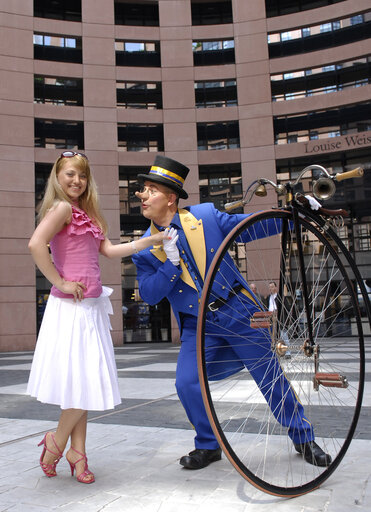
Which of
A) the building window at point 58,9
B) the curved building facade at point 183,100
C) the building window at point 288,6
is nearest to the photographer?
the curved building facade at point 183,100

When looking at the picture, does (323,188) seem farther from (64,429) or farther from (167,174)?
(64,429)

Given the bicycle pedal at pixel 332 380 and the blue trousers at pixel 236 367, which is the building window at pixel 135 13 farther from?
the bicycle pedal at pixel 332 380

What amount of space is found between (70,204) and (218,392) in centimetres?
368

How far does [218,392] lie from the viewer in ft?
20.0

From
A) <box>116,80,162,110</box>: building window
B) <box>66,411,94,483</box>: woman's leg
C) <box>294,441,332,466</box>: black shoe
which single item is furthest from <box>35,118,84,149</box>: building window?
<box>294,441,332,466</box>: black shoe

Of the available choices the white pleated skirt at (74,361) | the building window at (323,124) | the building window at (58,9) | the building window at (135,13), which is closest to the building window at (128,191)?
the building window at (323,124)

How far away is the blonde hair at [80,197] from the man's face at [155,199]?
0.36m

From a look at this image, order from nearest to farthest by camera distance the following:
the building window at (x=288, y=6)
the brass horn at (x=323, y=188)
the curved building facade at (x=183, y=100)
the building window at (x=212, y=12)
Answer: the brass horn at (x=323, y=188)
the curved building facade at (x=183, y=100)
the building window at (x=288, y=6)
the building window at (x=212, y=12)

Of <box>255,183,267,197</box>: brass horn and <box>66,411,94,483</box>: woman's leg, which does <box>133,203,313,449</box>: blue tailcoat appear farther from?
<box>66,411,94,483</box>: woman's leg

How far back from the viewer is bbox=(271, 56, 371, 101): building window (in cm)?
2262

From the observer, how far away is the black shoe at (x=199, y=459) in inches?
127

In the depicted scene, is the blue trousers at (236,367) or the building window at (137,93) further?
the building window at (137,93)

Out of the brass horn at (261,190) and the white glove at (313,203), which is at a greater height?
the brass horn at (261,190)

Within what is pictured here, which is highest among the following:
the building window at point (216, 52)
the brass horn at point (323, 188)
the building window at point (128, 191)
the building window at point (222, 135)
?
the building window at point (216, 52)
